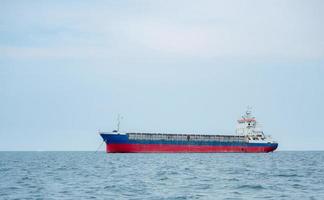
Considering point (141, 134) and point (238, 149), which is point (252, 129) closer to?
point (238, 149)

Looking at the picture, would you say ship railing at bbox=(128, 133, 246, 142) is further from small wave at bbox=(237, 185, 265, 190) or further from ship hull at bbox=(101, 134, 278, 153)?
small wave at bbox=(237, 185, 265, 190)

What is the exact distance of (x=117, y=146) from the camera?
79562 mm

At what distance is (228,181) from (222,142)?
5693 centimetres

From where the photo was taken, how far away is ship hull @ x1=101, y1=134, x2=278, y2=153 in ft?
259

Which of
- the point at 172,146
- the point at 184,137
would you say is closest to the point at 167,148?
the point at 172,146

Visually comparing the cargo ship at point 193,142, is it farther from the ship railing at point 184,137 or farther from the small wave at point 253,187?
the small wave at point 253,187

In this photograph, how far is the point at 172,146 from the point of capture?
82875 millimetres

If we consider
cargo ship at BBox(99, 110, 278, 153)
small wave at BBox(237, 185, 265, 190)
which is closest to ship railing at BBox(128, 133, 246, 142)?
cargo ship at BBox(99, 110, 278, 153)

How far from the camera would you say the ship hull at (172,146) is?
7881 cm

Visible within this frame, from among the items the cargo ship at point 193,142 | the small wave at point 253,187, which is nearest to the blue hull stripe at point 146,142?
the cargo ship at point 193,142

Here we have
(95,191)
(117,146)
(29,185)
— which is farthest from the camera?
(117,146)

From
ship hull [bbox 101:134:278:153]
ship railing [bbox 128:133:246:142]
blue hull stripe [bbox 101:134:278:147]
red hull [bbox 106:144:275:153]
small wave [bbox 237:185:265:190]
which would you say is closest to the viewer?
small wave [bbox 237:185:265:190]

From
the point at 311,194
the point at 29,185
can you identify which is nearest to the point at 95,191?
the point at 29,185

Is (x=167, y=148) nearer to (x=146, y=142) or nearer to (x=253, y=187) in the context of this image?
(x=146, y=142)
